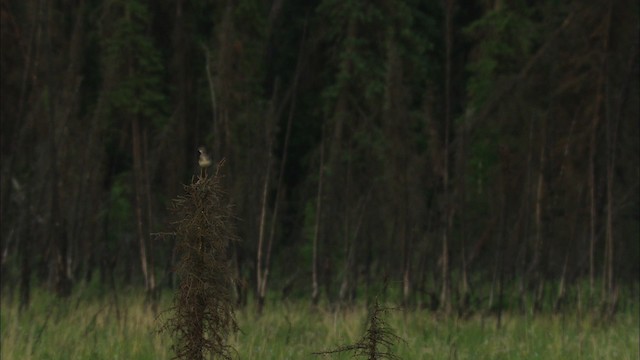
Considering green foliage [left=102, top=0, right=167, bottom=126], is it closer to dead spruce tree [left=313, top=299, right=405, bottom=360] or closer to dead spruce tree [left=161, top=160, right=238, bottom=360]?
dead spruce tree [left=313, top=299, right=405, bottom=360]

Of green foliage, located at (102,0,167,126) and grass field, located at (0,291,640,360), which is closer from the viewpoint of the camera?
grass field, located at (0,291,640,360)

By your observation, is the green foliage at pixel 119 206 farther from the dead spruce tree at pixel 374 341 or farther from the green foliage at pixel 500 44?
the dead spruce tree at pixel 374 341

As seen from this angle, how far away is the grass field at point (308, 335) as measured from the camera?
6.45m

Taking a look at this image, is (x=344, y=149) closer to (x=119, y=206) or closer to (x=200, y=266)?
(x=119, y=206)

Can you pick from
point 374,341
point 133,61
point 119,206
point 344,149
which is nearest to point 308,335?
point 374,341

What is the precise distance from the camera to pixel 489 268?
13.1 m

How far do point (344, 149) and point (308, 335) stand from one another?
11.2 meters

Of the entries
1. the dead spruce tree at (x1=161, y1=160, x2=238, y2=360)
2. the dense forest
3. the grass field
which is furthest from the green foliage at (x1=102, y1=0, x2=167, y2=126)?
the dead spruce tree at (x1=161, y1=160, x2=238, y2=360)

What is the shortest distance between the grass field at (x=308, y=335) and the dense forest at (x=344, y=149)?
351 millimetres

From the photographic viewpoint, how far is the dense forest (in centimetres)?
919

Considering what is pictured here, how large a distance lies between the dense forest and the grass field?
13.8 inches

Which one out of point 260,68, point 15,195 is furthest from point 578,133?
point 15,195

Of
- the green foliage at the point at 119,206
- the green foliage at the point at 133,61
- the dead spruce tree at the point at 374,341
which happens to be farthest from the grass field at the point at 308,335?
the green foliage at the point at 133,61

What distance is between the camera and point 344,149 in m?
18.5
